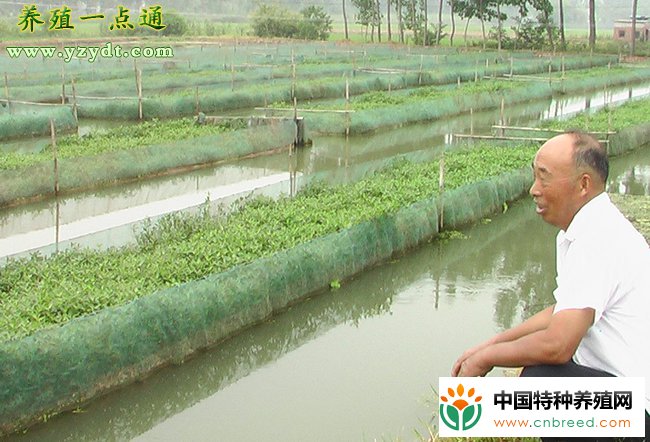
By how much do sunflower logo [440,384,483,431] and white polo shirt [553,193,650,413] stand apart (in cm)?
40

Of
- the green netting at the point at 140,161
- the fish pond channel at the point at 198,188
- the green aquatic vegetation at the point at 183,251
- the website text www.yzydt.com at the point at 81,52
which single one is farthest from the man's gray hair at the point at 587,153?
the website text www.yzydt.com at the point at 81,52

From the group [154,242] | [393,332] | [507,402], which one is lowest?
[393,332]

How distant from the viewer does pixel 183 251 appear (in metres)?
8.38

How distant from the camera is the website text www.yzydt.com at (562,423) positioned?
2805mm

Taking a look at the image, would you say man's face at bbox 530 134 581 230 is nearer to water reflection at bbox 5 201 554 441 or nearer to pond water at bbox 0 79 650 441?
pond water at bbox 0 79 650 441

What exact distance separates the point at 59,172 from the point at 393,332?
6.93 metres

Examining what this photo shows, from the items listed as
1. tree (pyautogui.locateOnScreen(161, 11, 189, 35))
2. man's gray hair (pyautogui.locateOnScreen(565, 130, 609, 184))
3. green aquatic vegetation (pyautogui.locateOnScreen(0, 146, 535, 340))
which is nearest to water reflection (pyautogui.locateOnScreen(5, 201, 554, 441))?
green aquatic vegetation (pyautogui.locateOnScreen(0, 146, 535, 340))

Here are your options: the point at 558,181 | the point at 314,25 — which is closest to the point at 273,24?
the point at 314,25

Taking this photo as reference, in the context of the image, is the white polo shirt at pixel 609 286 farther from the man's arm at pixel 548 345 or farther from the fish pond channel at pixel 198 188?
the fish pond channel at pixel 198 188

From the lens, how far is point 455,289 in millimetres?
9562

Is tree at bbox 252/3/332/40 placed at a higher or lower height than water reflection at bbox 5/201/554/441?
higher

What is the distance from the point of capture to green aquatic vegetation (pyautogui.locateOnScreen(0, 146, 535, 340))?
690 centimetres

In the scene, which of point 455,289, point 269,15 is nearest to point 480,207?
point 455,289

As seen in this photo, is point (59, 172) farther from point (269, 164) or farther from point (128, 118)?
point (128, 118)
